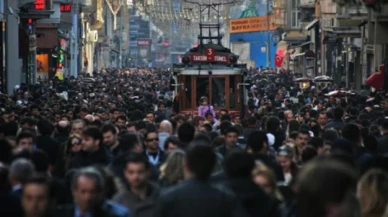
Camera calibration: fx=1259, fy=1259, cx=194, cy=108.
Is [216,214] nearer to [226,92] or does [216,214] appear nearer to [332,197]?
[332,197]

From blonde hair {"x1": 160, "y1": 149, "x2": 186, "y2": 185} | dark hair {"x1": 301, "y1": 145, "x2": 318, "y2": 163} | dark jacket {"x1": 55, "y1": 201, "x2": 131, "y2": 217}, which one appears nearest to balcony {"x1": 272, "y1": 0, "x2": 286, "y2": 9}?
dark hair {"x1": 301, "y1": 145, "x2": 318, "y2": 163}

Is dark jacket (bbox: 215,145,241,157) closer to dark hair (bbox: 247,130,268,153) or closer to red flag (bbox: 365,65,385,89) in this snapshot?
dark hair (bbox: 247,130,268,153)

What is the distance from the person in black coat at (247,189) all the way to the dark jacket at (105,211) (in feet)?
2.68

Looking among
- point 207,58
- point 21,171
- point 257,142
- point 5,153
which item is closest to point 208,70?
point 207,58

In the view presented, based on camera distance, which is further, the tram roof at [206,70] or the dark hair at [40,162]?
the tram roof at [206,70]

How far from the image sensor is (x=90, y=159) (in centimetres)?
1273

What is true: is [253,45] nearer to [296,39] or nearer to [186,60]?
[296,39]

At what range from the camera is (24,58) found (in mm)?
53719

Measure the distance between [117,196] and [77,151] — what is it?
164 inches

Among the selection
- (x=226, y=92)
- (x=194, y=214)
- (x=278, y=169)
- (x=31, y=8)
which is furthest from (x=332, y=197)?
(x=31, y=8)

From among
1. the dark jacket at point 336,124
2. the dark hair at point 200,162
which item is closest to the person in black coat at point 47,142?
the dark hair at point 200,162

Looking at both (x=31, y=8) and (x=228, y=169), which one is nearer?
(x=228, y=169)

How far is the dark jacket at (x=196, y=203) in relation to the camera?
7.49 metres

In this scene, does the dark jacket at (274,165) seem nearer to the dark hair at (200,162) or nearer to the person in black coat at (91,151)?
the person in black coat at (91,151)
